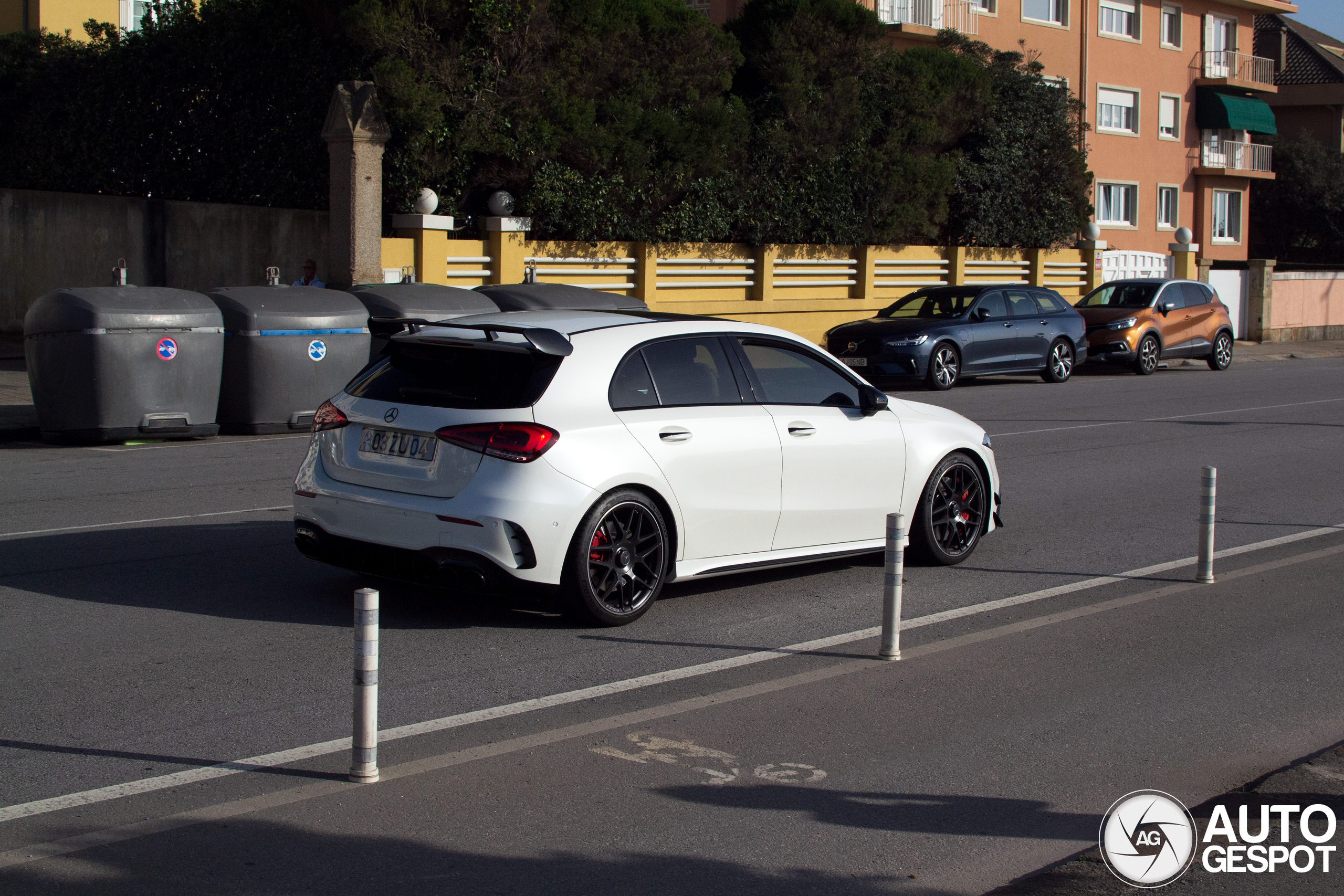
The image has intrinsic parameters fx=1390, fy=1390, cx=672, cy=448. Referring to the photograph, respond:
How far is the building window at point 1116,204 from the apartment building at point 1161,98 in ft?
0.13

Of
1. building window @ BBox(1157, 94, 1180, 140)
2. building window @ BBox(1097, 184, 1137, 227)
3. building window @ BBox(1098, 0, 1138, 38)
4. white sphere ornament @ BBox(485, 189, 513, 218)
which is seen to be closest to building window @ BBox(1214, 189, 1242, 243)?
building window @ BBox(1157, 94, 1180, 140)

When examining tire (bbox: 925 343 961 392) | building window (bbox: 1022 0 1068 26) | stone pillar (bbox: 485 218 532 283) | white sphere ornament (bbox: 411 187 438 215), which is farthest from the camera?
building window (bbox: 1022 0 1068 26)

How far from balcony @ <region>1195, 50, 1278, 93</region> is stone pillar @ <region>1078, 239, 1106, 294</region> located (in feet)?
49.4

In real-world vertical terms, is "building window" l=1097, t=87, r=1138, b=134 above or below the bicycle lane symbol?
above

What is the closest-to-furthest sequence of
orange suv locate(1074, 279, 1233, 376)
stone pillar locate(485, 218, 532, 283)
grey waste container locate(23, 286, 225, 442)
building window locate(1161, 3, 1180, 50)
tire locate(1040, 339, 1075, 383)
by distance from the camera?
grey waste container locate(23, 286, 225, 442), stone pillar locate(485, 218, 532, 283), tire locate(1040, 339, 1075, 383), orange suv locate(1074, 279, 1233, 376), building window locate(1161, 3, 1180, 50)

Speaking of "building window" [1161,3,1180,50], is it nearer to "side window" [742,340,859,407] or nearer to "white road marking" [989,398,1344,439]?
"white road marking" [989,398,1344,439]

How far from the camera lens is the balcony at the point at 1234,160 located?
45.6 m

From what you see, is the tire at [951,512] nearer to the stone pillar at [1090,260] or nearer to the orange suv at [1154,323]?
the orange suv at [1154,323]

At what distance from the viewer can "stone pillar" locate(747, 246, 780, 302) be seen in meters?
26.0

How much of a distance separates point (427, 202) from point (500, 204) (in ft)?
4.26

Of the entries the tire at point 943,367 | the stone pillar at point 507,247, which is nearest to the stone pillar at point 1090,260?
the tire at point 943,367

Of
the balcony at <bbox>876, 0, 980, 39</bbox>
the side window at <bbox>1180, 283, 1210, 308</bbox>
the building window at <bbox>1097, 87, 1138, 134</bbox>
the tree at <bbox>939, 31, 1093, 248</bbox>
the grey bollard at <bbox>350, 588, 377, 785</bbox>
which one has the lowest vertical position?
the grey bollard at <bbox>350, 588, 377, 785</bbox>

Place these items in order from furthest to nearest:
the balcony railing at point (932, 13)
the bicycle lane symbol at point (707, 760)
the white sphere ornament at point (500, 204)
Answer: the balcony railing at point (932, 13) → the white sphere ornament at point (500, 204) → the bicycle lane symbol at point (707, 760)

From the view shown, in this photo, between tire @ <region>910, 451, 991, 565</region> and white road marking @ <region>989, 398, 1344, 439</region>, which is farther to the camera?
white road marking @ <region>989, 398, 1344, 439</region>
